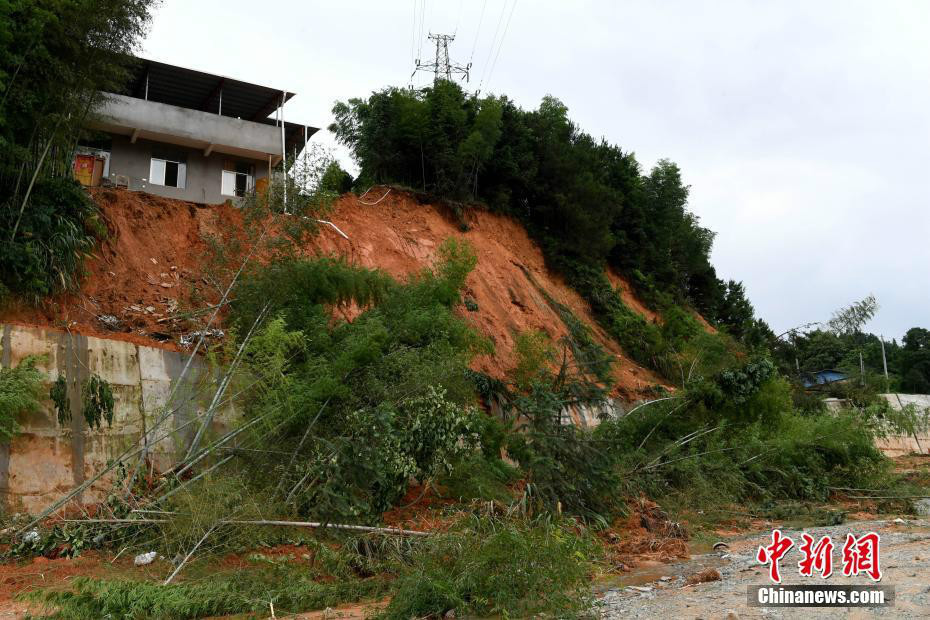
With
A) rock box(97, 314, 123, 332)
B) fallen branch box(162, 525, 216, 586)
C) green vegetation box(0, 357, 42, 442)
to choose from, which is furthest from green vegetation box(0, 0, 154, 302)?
fallen branch box(162, 525, 216, 586)

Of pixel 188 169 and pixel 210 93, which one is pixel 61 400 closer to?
pixel 188 169

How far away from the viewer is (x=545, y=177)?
79.8 ft

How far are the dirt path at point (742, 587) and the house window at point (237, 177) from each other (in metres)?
15.8

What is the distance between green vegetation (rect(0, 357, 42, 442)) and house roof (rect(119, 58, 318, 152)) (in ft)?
36.6

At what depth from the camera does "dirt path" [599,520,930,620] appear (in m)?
Result: 5.58

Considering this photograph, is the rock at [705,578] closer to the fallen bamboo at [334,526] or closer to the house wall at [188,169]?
the fallen bamboo at [334,526]

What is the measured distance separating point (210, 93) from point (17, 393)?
1333 cm

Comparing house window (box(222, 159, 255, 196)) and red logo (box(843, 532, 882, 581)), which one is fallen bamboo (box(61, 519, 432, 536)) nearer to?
red logo (box(843, 532, 882, 581))

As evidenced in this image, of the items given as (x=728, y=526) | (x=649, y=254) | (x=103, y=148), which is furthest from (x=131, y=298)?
(x=649, y=254)

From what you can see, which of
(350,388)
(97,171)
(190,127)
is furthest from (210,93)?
(350,388)

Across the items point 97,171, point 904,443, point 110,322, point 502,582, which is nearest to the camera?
point 502,582

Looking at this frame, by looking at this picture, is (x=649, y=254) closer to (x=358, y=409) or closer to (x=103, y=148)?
(x=103, y=148)

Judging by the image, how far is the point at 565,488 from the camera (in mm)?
10234

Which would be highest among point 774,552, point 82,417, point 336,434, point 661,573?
point 82,417
